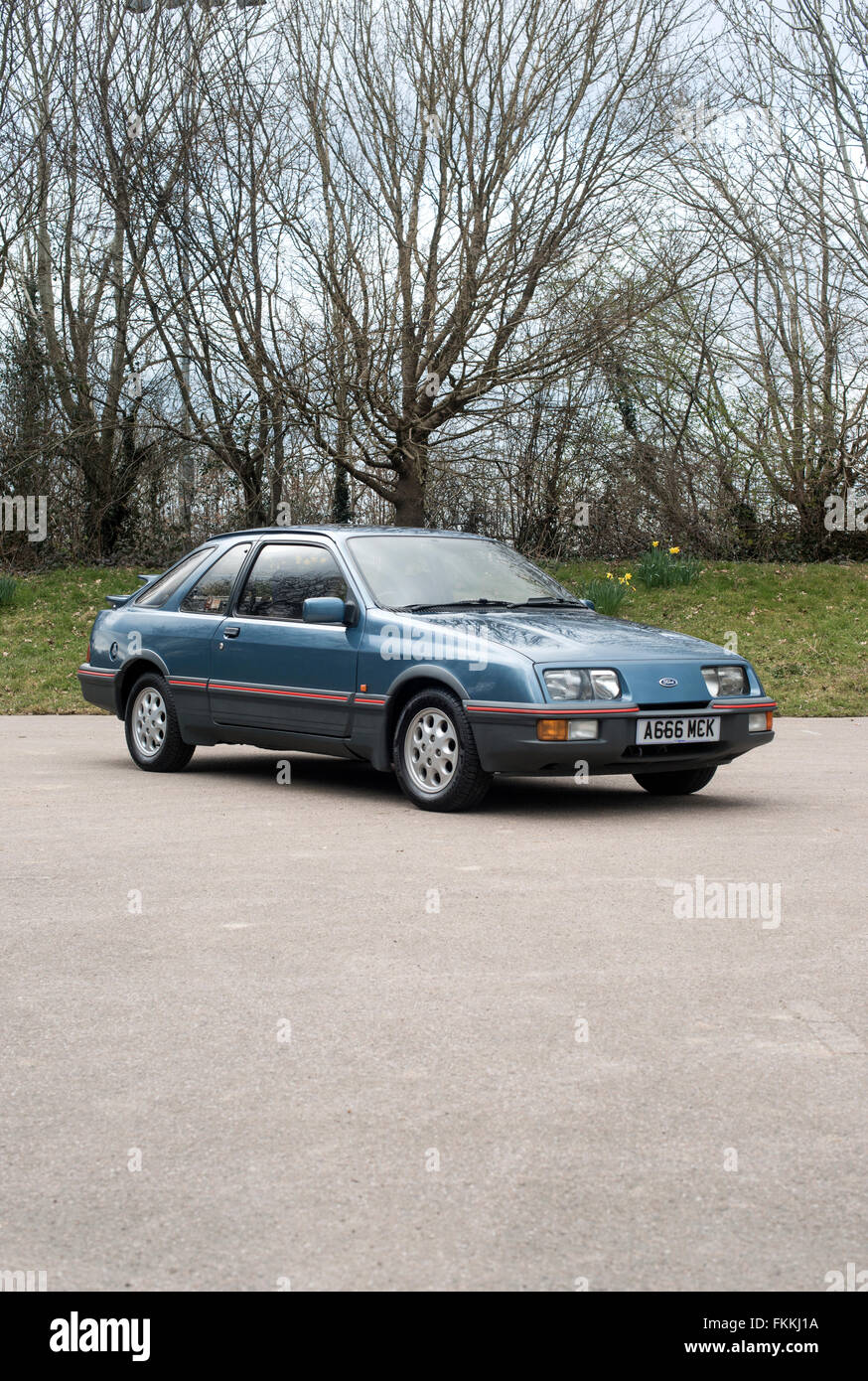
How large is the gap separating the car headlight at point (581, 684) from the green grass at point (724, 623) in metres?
7.71

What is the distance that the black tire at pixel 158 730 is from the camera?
11062 millimetres

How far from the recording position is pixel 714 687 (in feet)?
30.7

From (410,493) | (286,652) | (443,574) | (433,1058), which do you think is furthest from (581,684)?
(410,493)

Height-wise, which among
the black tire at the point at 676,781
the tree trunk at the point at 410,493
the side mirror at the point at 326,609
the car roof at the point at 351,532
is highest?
the tree trunk at the point at 410,493

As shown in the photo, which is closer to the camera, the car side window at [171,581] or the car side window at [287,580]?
the car side window at [287,580]

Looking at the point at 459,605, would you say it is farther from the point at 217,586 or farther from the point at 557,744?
the point at 217,586

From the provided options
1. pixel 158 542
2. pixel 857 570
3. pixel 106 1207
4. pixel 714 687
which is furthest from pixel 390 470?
pixel 106 1207

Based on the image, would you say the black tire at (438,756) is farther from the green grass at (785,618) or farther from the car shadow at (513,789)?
the green grass at (785,618)

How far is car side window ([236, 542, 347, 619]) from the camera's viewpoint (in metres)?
10.3

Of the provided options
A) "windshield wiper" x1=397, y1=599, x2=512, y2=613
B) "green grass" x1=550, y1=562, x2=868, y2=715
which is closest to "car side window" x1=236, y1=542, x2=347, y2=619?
"windshield wiper" x1=397, y1=599, x2=512, y2=613

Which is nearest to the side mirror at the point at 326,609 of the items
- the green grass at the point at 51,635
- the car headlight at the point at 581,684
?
the car headlight at the point at 581,684

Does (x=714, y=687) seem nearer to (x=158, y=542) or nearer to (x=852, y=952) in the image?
(x=852, y=952)

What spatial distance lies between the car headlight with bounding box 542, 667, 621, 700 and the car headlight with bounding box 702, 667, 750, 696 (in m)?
0.74
